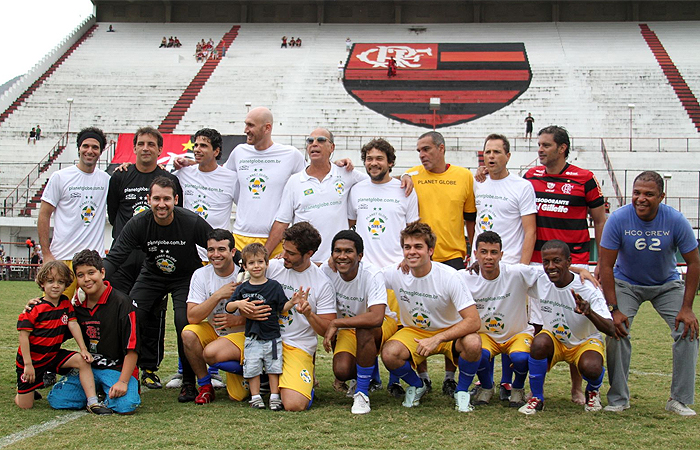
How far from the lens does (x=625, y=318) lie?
16.9 feet

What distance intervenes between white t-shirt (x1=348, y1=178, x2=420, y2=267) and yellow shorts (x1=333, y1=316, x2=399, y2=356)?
537 mm

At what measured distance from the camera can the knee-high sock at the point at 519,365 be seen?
16.9 feet

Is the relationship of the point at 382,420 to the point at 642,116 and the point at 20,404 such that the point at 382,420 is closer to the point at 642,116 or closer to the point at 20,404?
the point at 20,404

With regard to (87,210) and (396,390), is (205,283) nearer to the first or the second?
(87,210)

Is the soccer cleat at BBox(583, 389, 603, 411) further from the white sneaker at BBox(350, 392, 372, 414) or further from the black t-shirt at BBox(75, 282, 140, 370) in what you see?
the black t-shirt at BBox(75, 282, 140, 370)

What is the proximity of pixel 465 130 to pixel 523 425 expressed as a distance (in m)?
25.2

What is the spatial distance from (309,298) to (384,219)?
1.04 meters

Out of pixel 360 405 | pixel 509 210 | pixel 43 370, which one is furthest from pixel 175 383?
pixel 509 210

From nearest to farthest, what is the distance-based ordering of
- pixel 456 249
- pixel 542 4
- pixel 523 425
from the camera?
pixel 523 425 → pixel 456 249 → pixel 542 4

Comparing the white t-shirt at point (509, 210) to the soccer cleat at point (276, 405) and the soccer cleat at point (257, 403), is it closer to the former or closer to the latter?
the soccer cleat at point (276, 405)

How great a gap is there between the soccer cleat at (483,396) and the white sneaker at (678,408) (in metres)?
1.29

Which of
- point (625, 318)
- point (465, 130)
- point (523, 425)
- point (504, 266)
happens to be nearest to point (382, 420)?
point (523, 425)

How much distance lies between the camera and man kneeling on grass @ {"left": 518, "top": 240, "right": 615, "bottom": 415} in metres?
4.95

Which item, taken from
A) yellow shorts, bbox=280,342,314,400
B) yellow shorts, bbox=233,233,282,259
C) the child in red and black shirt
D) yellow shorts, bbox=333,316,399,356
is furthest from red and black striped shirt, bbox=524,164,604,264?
the child in red and black shirt
